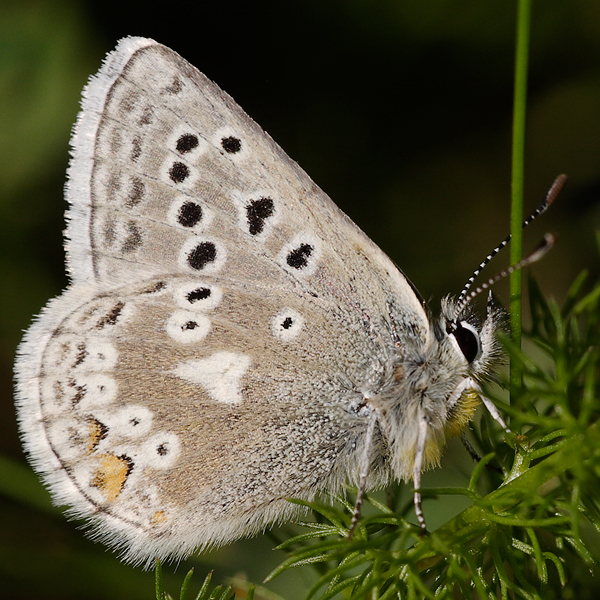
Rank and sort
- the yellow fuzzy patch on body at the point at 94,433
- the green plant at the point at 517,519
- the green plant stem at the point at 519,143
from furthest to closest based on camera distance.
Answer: the yellow fuzzy patch on body at the point at 94,433 < the green plant stem at the point at 519,143 < the green plant at the point at 517,519

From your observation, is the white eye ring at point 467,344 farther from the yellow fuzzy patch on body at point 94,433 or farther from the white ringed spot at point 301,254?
the yellow fuzzy patch on body at point 94,433

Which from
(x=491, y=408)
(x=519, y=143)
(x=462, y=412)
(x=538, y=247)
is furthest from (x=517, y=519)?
(x=519, y=143)

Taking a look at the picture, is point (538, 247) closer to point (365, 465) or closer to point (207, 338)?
point (365, 465)

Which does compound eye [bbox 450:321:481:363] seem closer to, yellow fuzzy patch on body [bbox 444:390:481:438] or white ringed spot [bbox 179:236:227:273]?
yellow fuzzy patch on body [bbox 444:390:481:438]

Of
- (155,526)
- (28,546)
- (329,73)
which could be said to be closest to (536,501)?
(155,526)

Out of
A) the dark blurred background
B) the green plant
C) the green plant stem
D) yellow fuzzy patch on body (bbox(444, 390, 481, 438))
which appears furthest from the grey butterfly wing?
the dark blurred background

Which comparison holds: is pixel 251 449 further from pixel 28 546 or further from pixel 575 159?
pixel 575 159

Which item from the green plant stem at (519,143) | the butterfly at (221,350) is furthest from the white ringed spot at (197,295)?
the green plant stem at (519,143)
